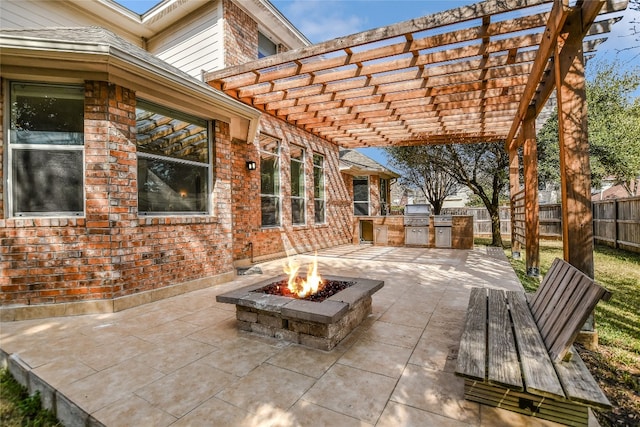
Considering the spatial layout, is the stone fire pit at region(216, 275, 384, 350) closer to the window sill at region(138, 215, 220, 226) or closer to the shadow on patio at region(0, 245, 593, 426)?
the shadow on patio at region(0, 245, 593, 426)

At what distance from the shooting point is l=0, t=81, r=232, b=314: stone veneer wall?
11.1 ft

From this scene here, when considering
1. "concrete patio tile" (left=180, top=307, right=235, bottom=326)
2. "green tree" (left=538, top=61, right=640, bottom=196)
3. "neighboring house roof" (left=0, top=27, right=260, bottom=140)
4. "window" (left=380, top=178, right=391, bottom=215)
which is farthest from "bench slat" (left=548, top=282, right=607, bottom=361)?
"window" (left=380, top=178, right=391, bottom=215)

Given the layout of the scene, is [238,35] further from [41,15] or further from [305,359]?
[305,359]

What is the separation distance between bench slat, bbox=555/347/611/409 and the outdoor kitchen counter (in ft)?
27.3

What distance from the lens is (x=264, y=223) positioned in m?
7.34

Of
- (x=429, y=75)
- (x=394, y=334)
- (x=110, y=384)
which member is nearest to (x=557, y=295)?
(x=394, y=334)

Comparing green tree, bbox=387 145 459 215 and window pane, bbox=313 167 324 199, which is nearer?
window pane, bbox=313 167 324 199

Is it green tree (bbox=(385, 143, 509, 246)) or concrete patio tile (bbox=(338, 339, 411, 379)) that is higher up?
green tree (bbox=(385, 143, 509, 246))

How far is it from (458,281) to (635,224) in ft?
22.1

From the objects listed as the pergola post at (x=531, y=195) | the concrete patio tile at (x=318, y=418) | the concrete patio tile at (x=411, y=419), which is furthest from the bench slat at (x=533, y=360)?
the pergola post at (x=531, y=195)

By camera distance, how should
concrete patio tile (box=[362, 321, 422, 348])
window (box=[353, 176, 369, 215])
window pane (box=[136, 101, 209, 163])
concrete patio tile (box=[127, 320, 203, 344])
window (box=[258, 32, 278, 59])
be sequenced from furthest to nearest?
window (box=[353, 176, 369, 215]) < window (box=[258, 32, 278, 59]) < window pane (box=[136, 101, 209, 163]) < concrete patio tile (box=[127, 320, 203, 344]) < concrete patio tile (box=[362, 321, 422, 348])

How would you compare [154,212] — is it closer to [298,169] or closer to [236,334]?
[236,334]

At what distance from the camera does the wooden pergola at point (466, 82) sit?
9.81 ft

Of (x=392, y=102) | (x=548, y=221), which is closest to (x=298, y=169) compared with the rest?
(x=392, y=102)
